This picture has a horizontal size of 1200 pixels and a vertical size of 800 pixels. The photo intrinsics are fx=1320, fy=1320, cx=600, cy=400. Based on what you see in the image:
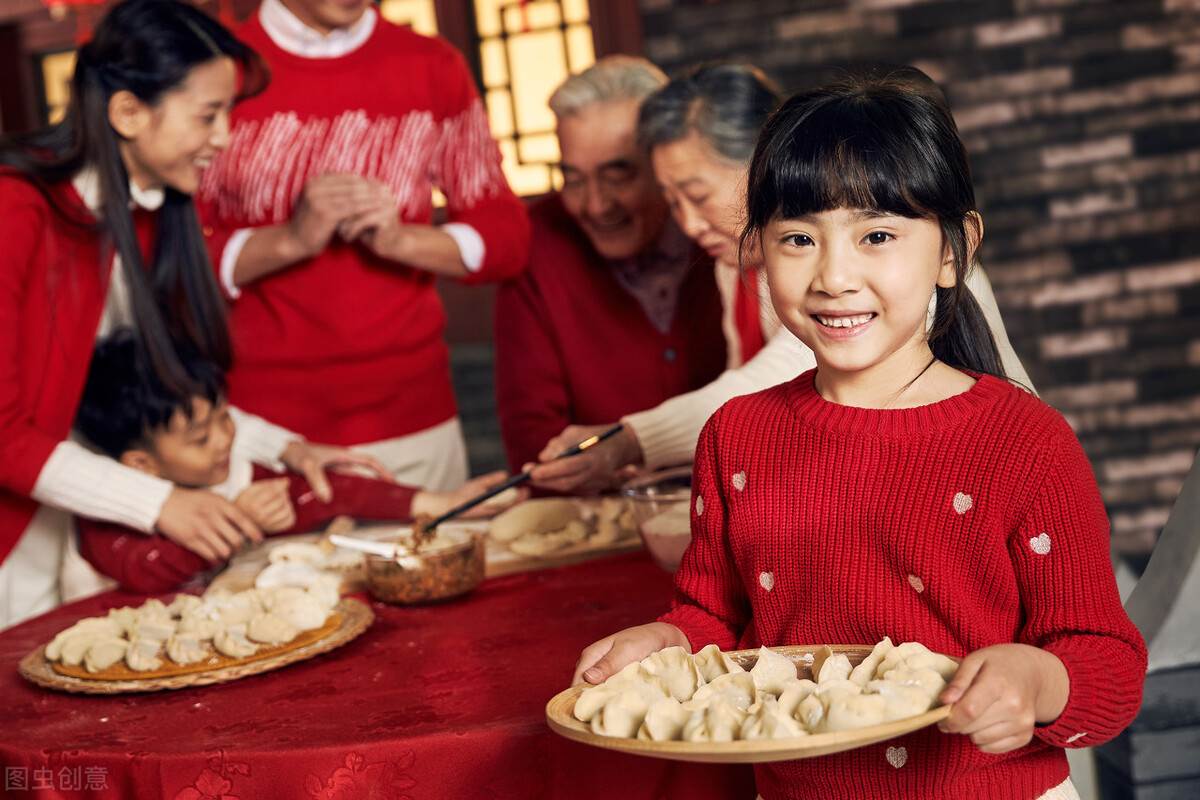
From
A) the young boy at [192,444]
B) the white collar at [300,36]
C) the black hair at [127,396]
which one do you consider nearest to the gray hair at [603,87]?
the white collar at [300,36]

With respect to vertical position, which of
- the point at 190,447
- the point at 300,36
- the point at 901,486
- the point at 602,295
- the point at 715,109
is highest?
the point at 300,36

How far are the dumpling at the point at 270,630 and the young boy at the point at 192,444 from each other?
65cm

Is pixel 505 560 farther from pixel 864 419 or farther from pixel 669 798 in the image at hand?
pixel 864 419

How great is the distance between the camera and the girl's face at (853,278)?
46.4 inches

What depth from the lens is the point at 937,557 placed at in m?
1.19

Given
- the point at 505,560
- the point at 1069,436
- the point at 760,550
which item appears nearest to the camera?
the point at 1069,436

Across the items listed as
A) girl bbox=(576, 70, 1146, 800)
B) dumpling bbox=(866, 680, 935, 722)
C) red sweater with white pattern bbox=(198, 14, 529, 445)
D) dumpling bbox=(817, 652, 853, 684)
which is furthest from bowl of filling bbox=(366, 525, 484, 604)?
red sweater with white pattern bbox=(198, 14, 529, 445)

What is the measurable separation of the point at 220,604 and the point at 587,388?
1.20 metres

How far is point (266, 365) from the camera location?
9.01 feet

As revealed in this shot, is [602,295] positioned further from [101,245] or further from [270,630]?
[270,630]

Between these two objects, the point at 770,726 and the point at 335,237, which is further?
the point at 335,237

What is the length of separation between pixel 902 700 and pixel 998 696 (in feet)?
0.23

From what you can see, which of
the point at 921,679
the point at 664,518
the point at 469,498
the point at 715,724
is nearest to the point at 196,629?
the point at 664,518

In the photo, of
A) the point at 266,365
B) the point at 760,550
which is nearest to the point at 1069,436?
the point at 760,550
